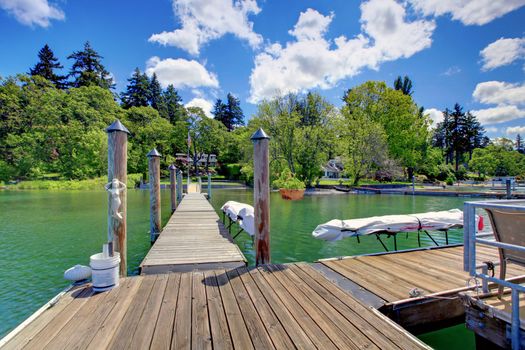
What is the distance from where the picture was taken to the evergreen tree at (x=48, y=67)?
43.6m

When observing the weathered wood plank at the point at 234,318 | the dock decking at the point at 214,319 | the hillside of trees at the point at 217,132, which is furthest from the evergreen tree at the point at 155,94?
the weathered wood plank at the point at 234,318

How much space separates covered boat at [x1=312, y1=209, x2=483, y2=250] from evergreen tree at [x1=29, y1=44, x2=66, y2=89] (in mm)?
55934

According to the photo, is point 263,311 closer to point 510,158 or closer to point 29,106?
point 29,106

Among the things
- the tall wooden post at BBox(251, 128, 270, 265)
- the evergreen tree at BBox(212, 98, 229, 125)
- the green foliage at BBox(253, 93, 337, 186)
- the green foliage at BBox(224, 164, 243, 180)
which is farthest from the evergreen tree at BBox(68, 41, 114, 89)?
the tall wooden post at BBox(251, 128, 270, 265)

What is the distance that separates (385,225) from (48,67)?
5857 centimetres

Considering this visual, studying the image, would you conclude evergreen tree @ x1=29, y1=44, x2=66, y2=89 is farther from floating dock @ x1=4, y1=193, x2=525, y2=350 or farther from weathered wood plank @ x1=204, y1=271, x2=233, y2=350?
weathered wood plank @ x1=204, y1=271, x2=233, y2=350

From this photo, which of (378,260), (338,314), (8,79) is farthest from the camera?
(8,79)

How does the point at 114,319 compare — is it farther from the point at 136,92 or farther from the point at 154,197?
the point at 136,92

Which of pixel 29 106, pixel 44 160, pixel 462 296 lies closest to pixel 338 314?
pixel 462 296

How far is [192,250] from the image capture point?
5.03 m

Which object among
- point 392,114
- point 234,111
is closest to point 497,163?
point 392,114

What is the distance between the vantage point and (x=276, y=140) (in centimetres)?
2717

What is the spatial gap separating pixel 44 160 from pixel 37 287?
1352 inches

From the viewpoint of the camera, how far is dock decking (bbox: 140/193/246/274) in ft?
13.6
